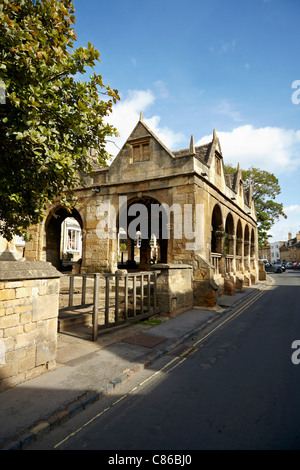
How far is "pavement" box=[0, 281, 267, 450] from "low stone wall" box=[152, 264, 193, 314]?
808mm

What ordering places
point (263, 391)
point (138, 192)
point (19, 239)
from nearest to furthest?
1. point (263, 391)
2. point (138, 192)
3. point (19, 239)

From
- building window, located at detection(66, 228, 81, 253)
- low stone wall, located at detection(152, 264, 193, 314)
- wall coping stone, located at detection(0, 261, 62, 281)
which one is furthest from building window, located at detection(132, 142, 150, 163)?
building window, located at detection(66, 228, 81, 253)

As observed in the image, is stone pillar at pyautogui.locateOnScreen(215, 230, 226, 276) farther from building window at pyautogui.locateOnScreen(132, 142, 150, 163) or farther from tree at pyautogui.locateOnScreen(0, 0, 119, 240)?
tree at pyautogui.locateOnScreen(0, 0, 119, 240)

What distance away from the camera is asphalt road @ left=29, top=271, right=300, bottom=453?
2680 millimetres

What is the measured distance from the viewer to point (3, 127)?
5.19 metres

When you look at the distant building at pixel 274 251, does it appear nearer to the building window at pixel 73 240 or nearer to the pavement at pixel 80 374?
the building window at pixel 73 240

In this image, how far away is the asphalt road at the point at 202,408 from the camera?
268 centimetres

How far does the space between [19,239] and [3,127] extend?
1743cm

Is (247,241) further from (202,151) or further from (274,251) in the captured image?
(274,251)

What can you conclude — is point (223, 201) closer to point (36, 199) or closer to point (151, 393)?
point (36, 199)

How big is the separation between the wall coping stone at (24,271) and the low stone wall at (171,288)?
458 centimetres

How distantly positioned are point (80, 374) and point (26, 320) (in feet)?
4.06
